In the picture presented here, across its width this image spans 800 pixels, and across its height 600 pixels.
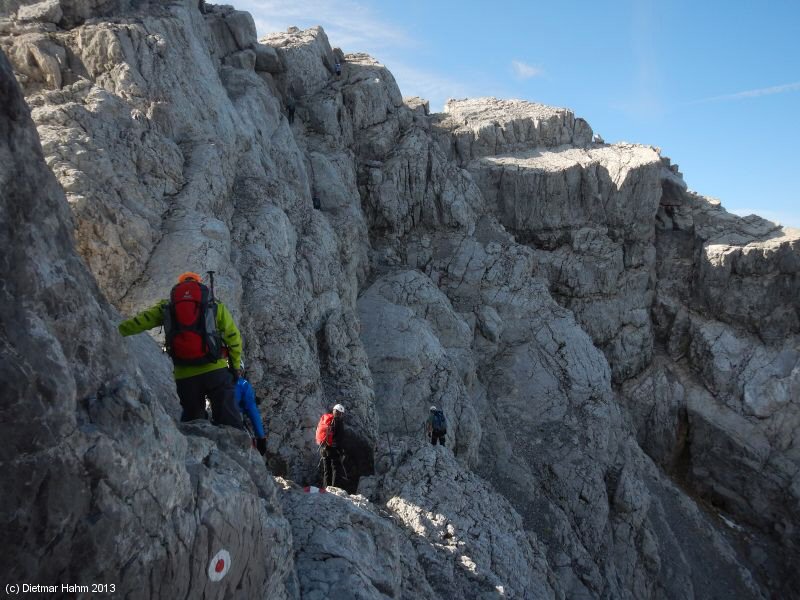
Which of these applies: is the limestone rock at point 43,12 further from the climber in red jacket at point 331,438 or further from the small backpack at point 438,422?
the small backpack at point 438,422

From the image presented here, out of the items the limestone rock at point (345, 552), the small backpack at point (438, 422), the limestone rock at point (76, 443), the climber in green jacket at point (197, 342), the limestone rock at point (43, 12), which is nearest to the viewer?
the limestone rock at point (76, 443)

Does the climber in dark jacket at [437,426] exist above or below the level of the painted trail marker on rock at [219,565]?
below

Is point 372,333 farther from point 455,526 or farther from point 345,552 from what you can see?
point 345,552

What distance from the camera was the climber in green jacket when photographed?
696 centimetres

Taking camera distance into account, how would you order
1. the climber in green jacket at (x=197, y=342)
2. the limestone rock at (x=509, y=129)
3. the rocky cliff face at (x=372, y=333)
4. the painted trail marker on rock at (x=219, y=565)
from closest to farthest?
the rocky cliff face at (x=372, y=333)
the painted trail marker on rock at (x=219, y=565)
the climber in green jacket at (x=197, y=342)
the limestone rock at (x=509, y=129)

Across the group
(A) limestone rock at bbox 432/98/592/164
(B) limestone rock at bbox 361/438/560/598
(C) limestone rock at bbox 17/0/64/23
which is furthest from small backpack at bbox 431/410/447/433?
(A) limestone rock at bbox 432/98/592/164

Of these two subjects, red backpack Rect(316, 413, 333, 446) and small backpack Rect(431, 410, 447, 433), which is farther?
small backpack Rect(431, 410, 447, 433)

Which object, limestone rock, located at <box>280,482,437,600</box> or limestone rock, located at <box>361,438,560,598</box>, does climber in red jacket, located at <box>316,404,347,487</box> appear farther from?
limestone rock, located at <box>361,438,560,598</box>

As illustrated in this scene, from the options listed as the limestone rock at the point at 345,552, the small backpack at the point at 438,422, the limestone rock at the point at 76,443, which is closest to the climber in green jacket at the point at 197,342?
the limestone rock at the point at 76,443

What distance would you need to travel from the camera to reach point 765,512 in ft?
105

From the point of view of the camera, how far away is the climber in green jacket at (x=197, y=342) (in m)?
6.96

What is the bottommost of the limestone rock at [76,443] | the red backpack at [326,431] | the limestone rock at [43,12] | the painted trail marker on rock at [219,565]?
the red backpack at [326,431]

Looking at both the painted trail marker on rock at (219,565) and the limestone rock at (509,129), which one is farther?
the limestone rock at (509,129)

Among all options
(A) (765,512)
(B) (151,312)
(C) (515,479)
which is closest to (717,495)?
(A) (765,512)
